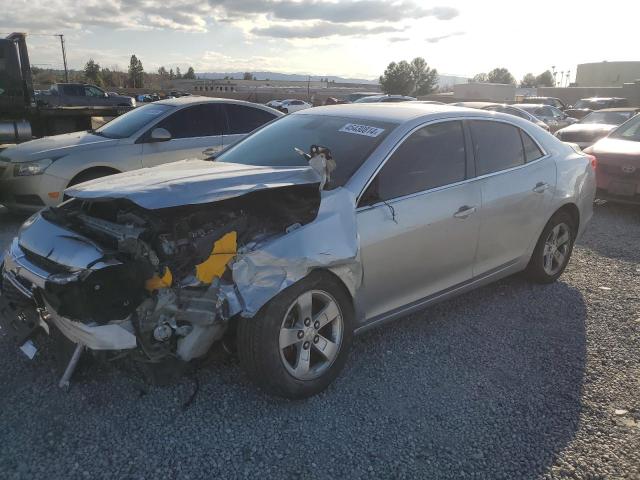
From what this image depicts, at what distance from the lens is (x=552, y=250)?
485cm

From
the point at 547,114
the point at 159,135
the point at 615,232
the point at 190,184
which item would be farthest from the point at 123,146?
the point at 547,114

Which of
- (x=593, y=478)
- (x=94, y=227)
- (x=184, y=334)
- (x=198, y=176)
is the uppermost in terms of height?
(x=198, y=176)

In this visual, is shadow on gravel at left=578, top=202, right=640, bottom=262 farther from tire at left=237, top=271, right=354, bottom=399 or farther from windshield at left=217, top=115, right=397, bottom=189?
tire at left=237, top=271, right=354, bottom=399

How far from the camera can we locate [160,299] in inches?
107

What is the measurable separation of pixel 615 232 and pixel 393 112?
15.5 feet

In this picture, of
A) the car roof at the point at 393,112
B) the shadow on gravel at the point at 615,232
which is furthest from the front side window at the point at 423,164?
the shadow on gravel at the point at 615,232

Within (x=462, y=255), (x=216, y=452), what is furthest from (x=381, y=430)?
(x=462, y=255)

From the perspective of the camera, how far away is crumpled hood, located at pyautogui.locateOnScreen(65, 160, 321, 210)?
9.18ft

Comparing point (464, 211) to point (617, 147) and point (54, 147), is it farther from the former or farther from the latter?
point (617, 147)

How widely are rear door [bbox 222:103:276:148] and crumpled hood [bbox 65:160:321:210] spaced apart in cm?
418

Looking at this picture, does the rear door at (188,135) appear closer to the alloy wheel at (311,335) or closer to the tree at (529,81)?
the alloy wheel at (311,335)

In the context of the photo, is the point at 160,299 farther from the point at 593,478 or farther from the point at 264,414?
the point at 593,478

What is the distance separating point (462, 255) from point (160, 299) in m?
2.20

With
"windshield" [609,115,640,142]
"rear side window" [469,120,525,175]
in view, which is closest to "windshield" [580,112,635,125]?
"windshield" [609,115,640,142]
